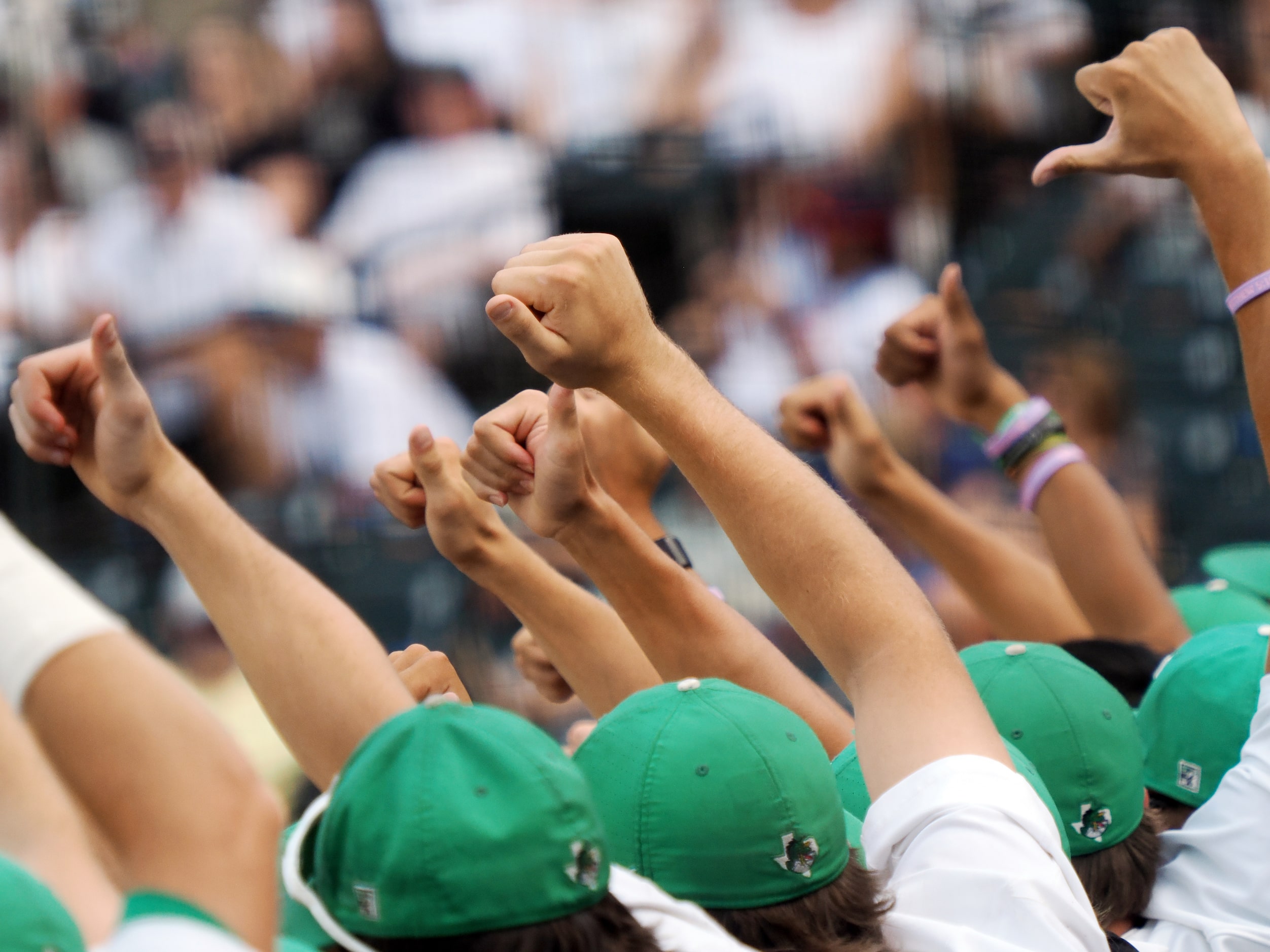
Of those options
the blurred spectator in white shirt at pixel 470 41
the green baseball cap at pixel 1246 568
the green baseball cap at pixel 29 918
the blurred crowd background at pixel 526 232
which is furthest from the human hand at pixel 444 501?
the blurred spectator in white shirt at pixel 470 41

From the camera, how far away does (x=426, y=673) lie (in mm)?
1489

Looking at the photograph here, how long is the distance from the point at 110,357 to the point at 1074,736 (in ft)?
3.56

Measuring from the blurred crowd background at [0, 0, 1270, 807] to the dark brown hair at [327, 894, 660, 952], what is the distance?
260cm

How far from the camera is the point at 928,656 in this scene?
51.3 inches

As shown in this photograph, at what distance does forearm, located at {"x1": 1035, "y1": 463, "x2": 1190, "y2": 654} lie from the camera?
235cm

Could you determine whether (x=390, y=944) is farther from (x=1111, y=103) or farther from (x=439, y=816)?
(x=1111, y=103)

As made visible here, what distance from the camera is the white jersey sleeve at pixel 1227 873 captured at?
4.78 ft

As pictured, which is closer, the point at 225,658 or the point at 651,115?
the point at 225,658

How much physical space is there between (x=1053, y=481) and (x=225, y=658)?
7.62 feet

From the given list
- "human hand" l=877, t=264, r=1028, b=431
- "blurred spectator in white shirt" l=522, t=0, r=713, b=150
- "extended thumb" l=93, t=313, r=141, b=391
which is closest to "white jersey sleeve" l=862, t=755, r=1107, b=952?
"extended thumb" l=93, t=313, r=141, b=391

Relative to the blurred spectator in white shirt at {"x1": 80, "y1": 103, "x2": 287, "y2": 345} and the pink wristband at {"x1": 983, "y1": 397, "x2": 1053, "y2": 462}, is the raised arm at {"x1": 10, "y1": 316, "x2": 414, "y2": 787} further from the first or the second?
the blurred spectator in white shirt at {"x1": 80, "y1": 103, "x2": 287, "y2": 345}

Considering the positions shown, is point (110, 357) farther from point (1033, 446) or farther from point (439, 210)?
point (439, 210)

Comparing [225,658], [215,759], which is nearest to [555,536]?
[215,759]

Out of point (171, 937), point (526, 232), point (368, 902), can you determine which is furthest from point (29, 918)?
point (526, 232)
